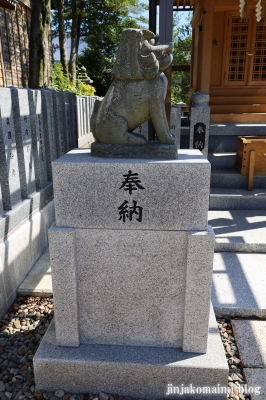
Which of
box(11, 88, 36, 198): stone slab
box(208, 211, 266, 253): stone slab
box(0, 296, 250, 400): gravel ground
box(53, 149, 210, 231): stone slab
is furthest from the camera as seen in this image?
box(208, 211, 266, 253): stone slab

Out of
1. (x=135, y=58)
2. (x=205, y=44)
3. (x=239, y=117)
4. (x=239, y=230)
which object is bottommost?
(x=239, y=230)

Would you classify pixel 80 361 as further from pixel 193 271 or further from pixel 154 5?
pixel 154 5

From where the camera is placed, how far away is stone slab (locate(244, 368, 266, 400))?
2365 millimetres

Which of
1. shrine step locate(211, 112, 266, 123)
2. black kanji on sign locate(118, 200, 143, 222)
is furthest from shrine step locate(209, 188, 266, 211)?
black kanji on sign locate(118, 200, 143, 222)

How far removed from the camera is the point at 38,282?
147 inches

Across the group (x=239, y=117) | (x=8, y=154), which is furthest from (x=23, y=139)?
(x=239, y=117)

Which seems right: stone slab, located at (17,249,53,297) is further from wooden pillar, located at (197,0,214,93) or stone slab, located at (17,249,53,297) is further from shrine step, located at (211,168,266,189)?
wooden pillar, located at (197,0,214,93)

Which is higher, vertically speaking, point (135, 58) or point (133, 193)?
point (135, 58)

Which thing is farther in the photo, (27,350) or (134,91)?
(27,350)

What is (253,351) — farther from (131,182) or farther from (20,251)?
(20,251)

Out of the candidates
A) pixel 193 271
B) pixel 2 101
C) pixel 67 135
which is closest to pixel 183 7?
pixel 67 135

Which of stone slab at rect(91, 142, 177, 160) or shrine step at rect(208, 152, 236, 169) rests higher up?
stone slab at rect(91, 142, 177, 160)

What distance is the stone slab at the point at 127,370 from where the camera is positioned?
7.75 feet

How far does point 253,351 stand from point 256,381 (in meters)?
0.31
